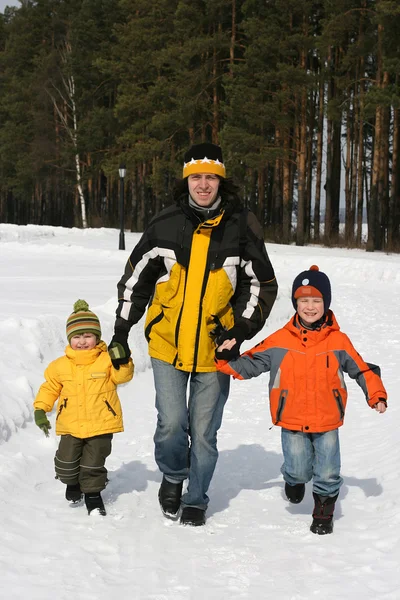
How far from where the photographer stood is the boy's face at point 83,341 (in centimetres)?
417

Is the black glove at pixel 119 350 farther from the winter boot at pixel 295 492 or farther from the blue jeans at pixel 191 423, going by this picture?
the winter boot at pixel 295 492

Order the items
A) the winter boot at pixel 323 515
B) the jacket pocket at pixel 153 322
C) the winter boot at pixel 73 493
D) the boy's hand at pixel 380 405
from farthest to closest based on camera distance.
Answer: the winter boot at pixel 73 493
the jacket pocket at pixel 153 322
the winter boot at pixel 323 515
the boy's hand at pixel 380 405

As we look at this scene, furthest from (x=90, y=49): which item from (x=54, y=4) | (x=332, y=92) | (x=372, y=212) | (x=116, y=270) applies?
(x=116, y=270)

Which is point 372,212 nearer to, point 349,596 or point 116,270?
point 116,270

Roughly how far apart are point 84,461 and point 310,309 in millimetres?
1518

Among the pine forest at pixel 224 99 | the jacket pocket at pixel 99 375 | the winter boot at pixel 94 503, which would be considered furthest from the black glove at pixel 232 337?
the pine forest at pixel 224 99

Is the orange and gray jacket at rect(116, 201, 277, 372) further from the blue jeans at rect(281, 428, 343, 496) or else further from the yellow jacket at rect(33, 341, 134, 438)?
the blue jeans at rect(281, 428, 343, 496)

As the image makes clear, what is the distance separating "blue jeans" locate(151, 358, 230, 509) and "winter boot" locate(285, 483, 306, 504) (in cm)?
50

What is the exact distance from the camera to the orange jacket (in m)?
3.96

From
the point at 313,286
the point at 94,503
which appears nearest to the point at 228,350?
the point at 313,286

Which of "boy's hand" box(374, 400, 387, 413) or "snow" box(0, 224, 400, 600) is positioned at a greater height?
"boy's hand" box(374, 400, 387, 413)

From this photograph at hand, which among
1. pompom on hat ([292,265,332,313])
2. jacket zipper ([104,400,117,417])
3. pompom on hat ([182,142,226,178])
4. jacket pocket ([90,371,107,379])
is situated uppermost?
pompom on hat ([182,142,226,178])

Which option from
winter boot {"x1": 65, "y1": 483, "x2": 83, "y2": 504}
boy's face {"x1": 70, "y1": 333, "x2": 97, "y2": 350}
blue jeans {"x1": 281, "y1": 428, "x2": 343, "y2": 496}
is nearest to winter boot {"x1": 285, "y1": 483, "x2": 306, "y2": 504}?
blue jeans {"x1": 281, "y1": 428, "x2": 343, "y2": 496}

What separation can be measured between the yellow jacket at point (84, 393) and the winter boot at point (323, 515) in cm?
117
